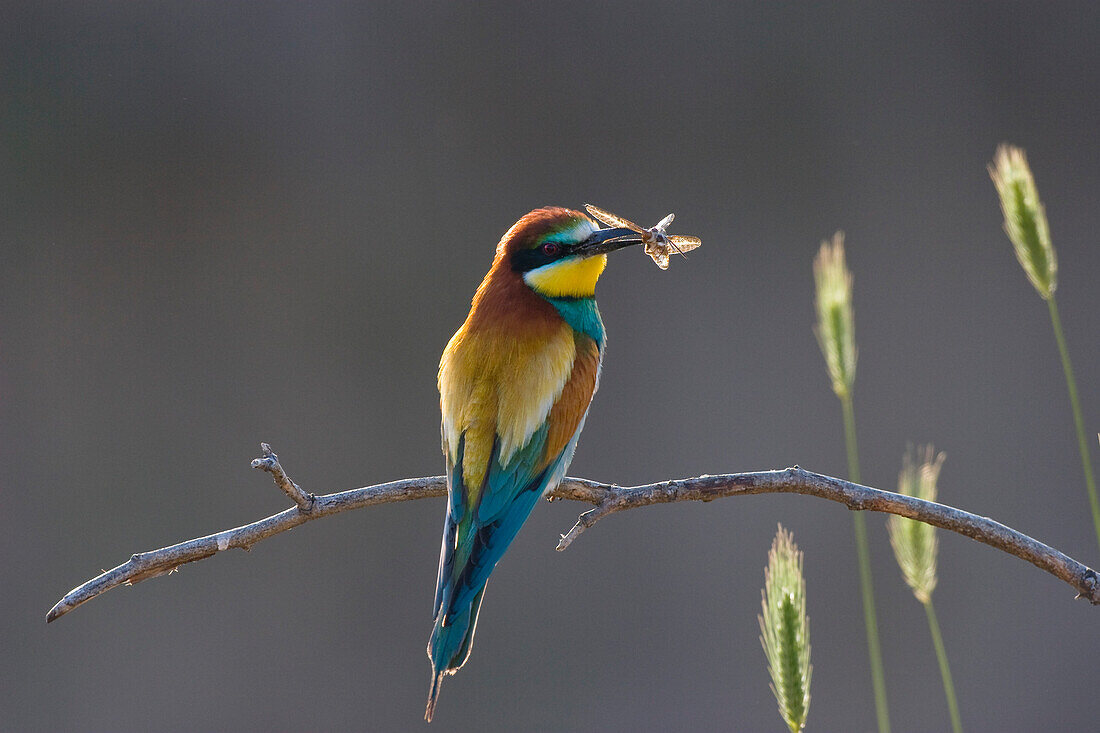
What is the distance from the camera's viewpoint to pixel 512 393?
1.36 metres

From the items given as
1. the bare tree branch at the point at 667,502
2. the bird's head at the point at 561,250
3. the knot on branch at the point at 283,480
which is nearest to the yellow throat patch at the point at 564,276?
the bird's head at the point at 561,250

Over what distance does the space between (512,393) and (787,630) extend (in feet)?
1.76

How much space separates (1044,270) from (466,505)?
0.74m

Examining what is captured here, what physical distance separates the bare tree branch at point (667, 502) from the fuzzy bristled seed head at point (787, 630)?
0.09 metres

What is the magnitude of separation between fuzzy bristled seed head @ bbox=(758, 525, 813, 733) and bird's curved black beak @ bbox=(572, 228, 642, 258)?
64cm

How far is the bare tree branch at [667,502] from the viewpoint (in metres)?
0.96

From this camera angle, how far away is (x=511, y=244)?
61.6 inches

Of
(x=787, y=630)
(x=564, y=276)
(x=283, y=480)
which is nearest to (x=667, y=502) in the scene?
(x=787, y=630)

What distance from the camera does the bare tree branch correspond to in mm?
959

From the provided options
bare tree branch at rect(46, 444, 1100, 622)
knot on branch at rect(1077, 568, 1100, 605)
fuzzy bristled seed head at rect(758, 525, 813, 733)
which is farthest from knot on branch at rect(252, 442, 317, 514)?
knot on branch at rect(1077, 568, 1100, 605)

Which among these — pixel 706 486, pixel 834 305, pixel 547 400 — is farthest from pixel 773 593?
pixel 547 400

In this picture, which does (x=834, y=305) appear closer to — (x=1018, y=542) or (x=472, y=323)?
(x=1018, y=542)

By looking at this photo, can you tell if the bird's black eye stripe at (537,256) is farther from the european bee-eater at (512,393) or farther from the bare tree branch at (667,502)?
the bare tree branch at (667,502)

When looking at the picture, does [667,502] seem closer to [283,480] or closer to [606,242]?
[283,480]
